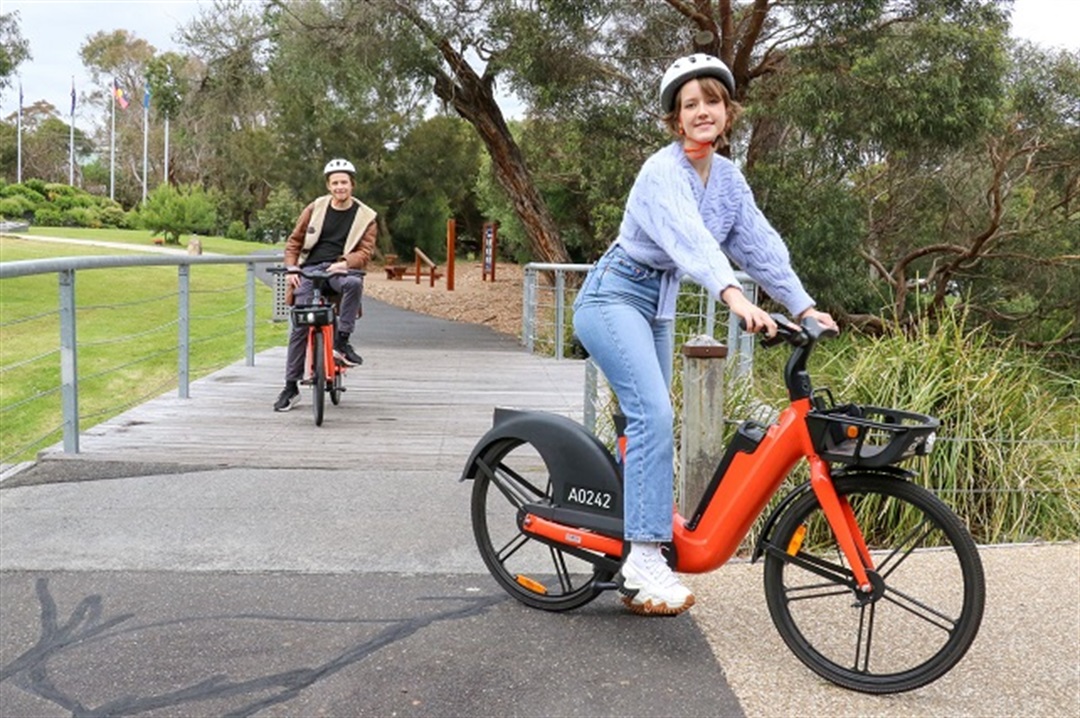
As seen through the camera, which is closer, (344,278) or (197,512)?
(197,512)

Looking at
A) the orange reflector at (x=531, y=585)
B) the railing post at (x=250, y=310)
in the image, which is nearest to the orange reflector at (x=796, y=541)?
the orange reflector at (x=531, y=585)

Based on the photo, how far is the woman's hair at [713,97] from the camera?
318cm

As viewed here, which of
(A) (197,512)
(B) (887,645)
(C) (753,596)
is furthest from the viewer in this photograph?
(A) (197,512)

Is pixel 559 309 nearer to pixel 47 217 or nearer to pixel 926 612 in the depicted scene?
pixel 926 612

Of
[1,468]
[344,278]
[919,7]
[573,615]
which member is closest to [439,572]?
[573,615]

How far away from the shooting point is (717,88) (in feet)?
10.5

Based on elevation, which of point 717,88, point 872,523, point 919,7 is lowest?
point 872,523

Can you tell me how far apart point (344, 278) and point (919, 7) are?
1086cm

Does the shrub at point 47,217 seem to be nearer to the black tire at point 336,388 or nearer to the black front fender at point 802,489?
the black tire at point 336,388

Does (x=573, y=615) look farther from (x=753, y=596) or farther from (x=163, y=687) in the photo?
(x=163, y=687)

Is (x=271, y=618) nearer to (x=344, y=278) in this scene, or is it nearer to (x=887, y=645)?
(x=887, y=645)

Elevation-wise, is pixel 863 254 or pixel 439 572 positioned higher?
pixel 863 254

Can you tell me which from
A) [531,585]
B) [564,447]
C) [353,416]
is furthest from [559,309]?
[564,447]

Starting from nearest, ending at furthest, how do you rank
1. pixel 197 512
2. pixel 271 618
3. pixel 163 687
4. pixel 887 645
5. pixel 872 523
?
pixel 163 687 < pixel 887 645 < pixel 271 618 < pixel 872 523 < pixel 197 512
